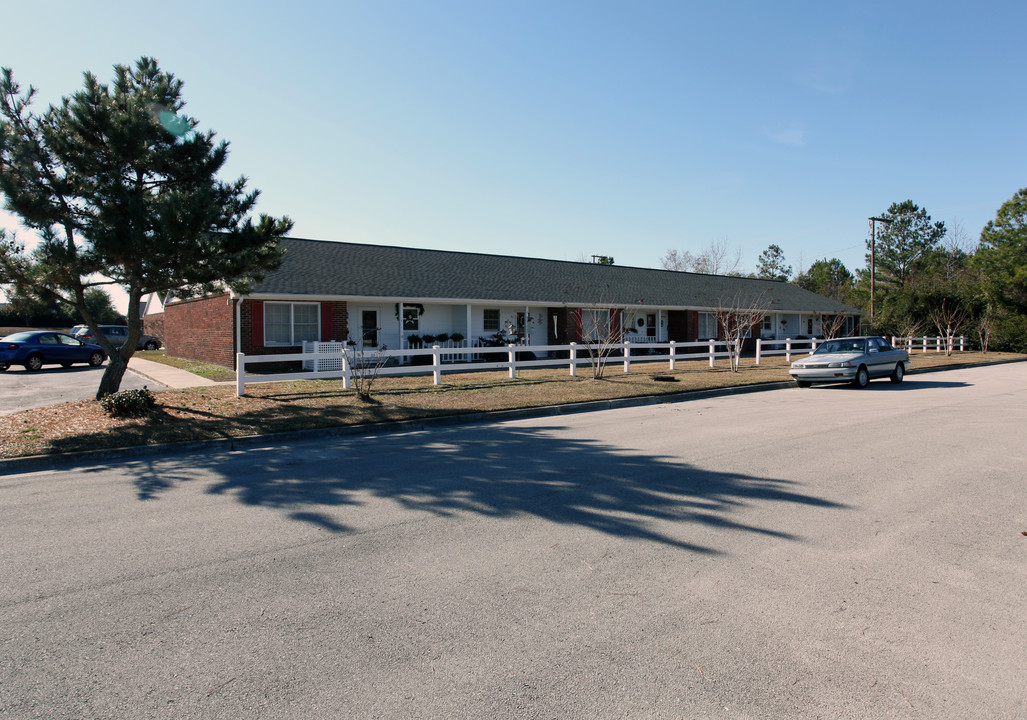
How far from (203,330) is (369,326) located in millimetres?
7302

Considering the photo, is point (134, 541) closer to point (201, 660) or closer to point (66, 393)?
point (201, 660)

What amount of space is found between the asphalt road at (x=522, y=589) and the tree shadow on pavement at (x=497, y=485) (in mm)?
47

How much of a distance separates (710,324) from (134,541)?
3465 centimetres

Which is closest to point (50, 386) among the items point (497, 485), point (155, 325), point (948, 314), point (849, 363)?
point (497, 485)

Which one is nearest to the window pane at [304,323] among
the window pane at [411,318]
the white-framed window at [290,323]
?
the white-framed window at [290,323]

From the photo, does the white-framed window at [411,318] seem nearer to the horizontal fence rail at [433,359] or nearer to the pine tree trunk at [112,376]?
the horizontal fence rail at [433,359]

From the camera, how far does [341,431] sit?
10930mm

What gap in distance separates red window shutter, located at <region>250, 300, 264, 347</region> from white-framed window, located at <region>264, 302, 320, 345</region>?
13.3 inches

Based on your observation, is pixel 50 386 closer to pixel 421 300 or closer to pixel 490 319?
pixel 421 300

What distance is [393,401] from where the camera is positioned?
45.1 feet

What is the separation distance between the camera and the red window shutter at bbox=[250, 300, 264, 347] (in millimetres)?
20641

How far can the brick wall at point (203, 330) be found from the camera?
71.6 feet

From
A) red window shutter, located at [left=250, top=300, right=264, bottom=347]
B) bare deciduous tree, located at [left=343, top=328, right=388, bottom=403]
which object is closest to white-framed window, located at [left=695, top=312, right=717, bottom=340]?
bare deciduous tree, located at [left=343, top=328, right=388, bottom=403]

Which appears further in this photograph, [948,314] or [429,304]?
[948,314]
